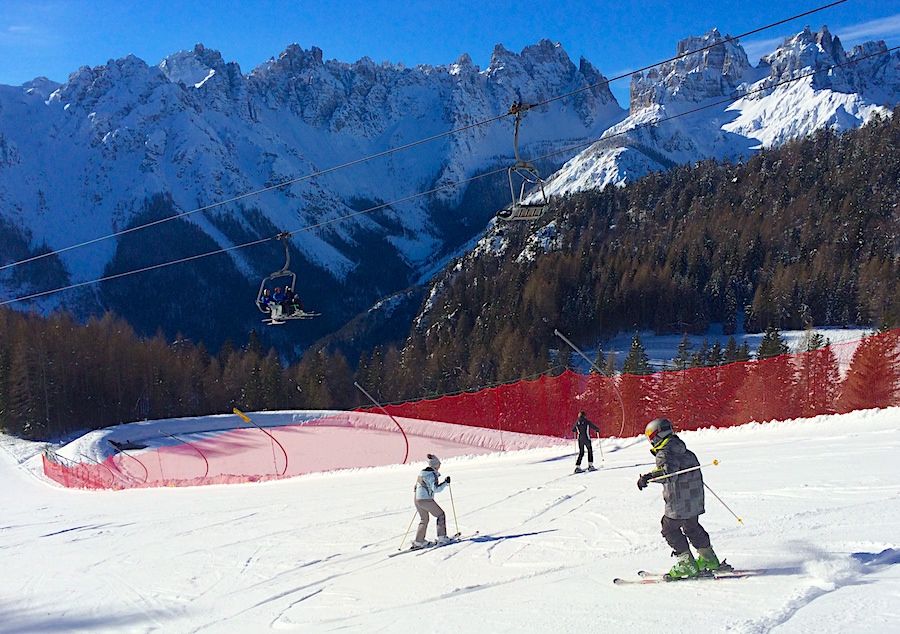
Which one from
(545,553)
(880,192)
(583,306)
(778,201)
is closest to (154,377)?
(583,306)

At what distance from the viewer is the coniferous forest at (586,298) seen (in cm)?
7519

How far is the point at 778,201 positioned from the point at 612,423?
120 metres

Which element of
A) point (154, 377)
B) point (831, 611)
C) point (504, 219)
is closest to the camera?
point (831, 611)

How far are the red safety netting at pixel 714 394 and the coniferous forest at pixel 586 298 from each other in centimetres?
3852

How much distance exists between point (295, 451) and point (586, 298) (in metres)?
78.2

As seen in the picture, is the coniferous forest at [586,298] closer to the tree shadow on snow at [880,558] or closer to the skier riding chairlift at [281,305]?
the skier riding chairlift at [281,305]

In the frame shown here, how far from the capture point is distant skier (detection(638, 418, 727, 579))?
24.5ft

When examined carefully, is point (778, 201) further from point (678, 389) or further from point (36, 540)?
point (36, 540)

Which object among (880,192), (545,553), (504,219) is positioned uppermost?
(880,192)

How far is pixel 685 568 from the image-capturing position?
24.8 ft

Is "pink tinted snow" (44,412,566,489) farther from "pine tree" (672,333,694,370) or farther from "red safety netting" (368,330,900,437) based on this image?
"pine tree" (672,333,694,370)

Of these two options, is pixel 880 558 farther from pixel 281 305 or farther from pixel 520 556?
pixel 281 305

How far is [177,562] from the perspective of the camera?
44.5 feet

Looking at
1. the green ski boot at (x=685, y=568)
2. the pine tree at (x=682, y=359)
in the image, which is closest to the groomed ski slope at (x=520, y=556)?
the green ski boot at (x=685, y=568)
